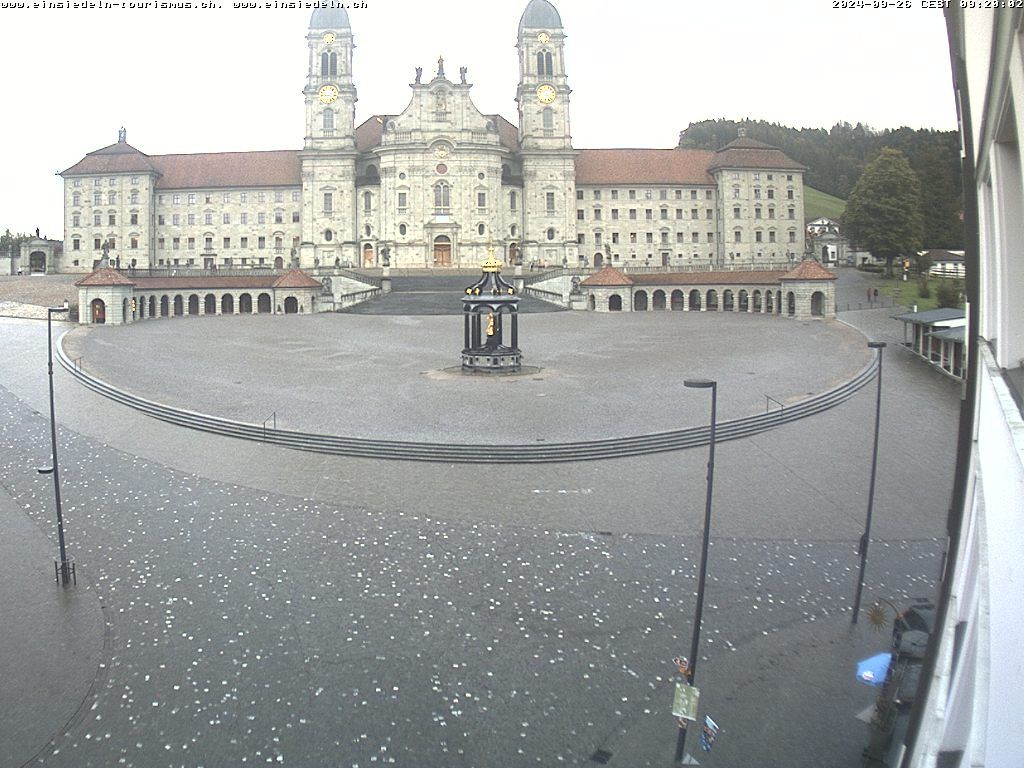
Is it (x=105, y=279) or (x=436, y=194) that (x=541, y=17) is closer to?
(x=436, y=194)

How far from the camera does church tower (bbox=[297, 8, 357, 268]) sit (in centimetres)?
9275

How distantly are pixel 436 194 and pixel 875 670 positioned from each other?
8339 centimetres

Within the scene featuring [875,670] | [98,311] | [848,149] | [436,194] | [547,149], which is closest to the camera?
[875,670]

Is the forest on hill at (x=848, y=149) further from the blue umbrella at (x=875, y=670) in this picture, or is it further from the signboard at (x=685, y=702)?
the signboard at (x=685, y=702)

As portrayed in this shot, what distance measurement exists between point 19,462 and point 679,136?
182m

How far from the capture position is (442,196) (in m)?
90.9

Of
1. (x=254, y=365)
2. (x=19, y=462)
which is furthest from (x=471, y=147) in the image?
(x=19, y=462)

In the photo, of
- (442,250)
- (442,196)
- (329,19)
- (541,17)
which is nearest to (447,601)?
(442,250)

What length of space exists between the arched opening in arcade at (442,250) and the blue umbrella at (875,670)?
266 feet

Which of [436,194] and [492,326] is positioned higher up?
[436,194]

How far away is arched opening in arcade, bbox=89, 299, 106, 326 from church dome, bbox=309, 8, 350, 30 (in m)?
45.6

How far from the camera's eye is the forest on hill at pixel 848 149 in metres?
91.2

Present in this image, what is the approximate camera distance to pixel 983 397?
6750 millimetres

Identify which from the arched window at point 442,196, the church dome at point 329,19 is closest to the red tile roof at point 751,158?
the arched window at point 442,196
